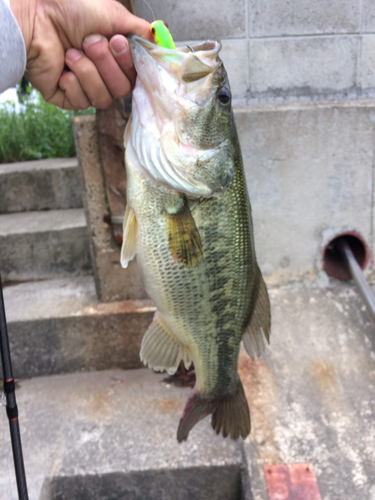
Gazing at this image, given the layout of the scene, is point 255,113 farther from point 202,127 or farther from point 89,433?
point 89,433

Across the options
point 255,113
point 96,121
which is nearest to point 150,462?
point 96,121

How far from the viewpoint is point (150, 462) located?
2398 millimetres

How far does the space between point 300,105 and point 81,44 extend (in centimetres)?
185

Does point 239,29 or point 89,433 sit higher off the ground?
point 239,29

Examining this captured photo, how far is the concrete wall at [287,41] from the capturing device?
117 inches

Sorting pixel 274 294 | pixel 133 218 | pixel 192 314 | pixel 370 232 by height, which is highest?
pixel 133 218

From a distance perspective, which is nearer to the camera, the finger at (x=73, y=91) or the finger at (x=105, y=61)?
the finger at (x=105, y=61)

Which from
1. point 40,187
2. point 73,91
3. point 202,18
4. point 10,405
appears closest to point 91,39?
point 73,91

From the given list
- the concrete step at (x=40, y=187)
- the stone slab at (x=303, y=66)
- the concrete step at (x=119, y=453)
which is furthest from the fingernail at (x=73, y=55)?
the concrete step at (x=40, y=187)

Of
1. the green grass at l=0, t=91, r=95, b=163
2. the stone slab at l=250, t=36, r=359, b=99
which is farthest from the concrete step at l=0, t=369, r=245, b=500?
the green grass at l=0, t=91, r=95, b=163

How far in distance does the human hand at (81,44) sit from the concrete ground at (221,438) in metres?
1.79

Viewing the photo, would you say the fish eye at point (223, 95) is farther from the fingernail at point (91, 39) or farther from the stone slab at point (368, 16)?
the stone slab at point (368, 16)

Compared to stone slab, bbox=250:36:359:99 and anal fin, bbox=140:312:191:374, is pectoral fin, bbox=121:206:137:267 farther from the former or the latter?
stone slab, bbox=250:36:359:99

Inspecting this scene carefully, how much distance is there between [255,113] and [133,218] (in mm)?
1727
